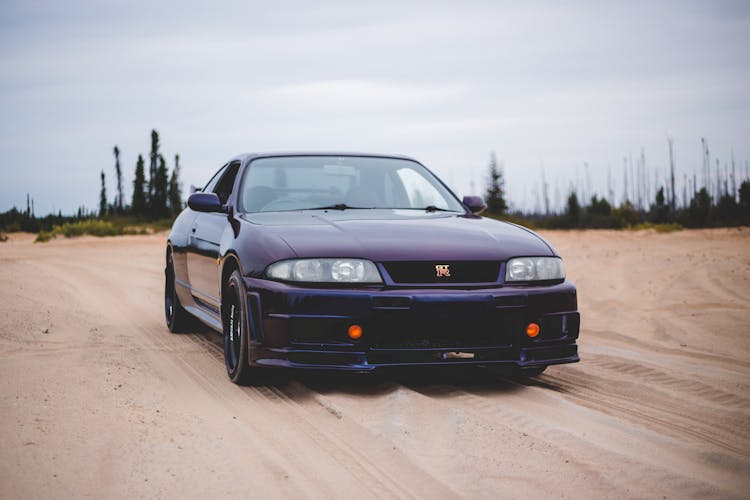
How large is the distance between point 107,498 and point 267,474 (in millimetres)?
649

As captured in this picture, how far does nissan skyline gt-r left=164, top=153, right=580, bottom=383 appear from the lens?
5.01 meters

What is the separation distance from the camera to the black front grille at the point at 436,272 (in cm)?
511

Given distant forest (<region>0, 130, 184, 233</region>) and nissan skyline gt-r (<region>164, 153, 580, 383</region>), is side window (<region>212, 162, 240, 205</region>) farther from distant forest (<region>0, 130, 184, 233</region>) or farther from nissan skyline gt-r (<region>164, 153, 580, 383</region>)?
distant forest (<region>0, 130, 184, 233</region>)

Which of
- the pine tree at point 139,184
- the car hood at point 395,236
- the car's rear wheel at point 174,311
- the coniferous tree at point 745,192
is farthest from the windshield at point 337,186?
the pine tree at point 139,184

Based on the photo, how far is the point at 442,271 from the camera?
5.14 meters

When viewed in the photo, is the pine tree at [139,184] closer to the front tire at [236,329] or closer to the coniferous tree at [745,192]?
the coniferous tree at [745,192]

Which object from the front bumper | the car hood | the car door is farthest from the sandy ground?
the car hood

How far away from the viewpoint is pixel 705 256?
14.3 m

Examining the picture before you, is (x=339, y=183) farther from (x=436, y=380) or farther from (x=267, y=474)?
(x=267, y=474)

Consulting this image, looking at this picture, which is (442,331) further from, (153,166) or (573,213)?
(153,166)

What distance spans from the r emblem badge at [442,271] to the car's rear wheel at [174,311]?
11.8 ft

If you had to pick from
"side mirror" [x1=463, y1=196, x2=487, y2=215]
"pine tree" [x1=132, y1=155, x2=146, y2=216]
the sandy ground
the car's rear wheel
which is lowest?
the sandy ground

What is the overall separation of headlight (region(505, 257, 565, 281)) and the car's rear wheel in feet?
12.2

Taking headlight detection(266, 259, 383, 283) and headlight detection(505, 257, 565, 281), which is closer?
headlight detection(266, 259, 383, 283)
